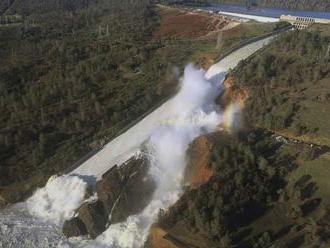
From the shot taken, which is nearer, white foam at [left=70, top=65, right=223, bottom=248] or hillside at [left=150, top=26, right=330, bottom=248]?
hillside at [left=150, top=26, right=330, bottom=248]

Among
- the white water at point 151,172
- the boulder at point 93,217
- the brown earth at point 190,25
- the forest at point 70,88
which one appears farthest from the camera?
the brown earth at point 190,25

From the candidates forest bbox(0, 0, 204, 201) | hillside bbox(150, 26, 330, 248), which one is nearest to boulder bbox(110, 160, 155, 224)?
hillside bbox(150, 26, 330, 248)

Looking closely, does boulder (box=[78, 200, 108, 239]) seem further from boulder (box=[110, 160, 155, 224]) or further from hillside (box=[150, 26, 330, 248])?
hillside (box=[150, 26, 330, 248])

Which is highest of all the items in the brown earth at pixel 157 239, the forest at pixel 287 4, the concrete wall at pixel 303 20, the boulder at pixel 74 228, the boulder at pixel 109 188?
the concrete wall at pixel 303 20

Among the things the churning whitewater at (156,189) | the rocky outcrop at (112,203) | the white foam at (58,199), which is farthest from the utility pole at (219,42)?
the white foam at (58,199)

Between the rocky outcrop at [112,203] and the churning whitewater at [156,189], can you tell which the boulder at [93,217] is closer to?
the rocky outcrop at [112,203]

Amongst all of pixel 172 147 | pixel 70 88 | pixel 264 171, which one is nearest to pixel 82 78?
pixel 70 88

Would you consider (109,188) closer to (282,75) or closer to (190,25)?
(282,75)
